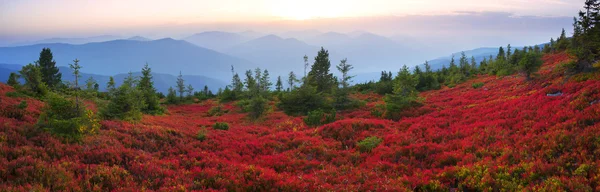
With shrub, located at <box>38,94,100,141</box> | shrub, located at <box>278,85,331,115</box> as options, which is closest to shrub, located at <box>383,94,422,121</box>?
shrub, located at <box>278,85,331,115</box>

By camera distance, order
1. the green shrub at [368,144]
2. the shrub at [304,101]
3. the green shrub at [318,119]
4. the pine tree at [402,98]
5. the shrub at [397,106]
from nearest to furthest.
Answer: the green shrub at [368,144], the green shrub at [318,119], the shrub at [397,106], the pine tree at [402,98], the shrub at [304,101]

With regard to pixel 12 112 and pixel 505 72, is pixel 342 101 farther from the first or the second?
pixel 505 72

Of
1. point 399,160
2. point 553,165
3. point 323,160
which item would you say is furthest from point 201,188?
point 553,165

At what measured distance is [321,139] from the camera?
15.5 meters

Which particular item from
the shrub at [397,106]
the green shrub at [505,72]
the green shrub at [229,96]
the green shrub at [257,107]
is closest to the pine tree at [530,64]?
the shrub at [397,106]

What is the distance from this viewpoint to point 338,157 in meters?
12.1

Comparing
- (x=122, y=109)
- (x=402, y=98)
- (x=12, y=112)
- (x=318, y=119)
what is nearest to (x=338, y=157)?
(x=318, y=119)

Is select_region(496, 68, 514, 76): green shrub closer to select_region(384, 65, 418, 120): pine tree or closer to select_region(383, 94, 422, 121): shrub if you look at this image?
select_region(384, 65, 418, 120): pine tree

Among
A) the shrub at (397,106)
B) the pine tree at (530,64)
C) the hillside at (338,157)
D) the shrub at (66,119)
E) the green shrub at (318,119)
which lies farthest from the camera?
the pine tree at (530,64)

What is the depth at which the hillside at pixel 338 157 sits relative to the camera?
7.61 metres

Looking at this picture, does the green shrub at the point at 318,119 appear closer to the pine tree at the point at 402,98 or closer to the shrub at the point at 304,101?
the pine tree at the point at 402,98

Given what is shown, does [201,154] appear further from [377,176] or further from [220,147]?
[377,176]

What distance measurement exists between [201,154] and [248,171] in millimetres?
3135

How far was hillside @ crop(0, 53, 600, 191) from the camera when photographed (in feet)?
25.0
